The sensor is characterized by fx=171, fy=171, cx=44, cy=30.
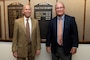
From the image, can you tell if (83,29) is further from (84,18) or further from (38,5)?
(38,5)

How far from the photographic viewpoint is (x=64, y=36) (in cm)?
255

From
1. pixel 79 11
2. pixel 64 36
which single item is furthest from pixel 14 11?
pixel 79 11

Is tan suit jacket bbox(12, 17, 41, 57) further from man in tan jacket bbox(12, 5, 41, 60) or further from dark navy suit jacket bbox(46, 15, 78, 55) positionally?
dark navy suit jacket bbox(46, 15, 78, 55)

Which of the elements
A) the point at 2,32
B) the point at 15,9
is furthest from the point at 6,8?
the point at 2,32

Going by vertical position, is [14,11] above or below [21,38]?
above

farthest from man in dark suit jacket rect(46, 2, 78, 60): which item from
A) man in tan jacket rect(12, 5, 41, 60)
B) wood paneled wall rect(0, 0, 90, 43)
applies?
wood paneled wall rect(0, 0, 90, 43)

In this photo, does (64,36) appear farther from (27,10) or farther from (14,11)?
(14,11)

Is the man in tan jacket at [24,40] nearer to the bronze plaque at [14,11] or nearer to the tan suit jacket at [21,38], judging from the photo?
the tan suit jacket at [21,38]

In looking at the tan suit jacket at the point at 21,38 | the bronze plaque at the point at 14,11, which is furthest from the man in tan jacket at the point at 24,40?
the bronze plaque at the point at 14,11

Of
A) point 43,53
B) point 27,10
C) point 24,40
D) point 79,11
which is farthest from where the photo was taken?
point 43,53

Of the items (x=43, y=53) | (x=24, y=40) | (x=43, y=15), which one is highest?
(x=43, y=15)

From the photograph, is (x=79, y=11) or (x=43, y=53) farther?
(x=43, y=53)

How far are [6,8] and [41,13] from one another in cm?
61

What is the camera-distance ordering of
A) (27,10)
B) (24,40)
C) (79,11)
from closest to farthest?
(27,10), (24,40), (79,11)
